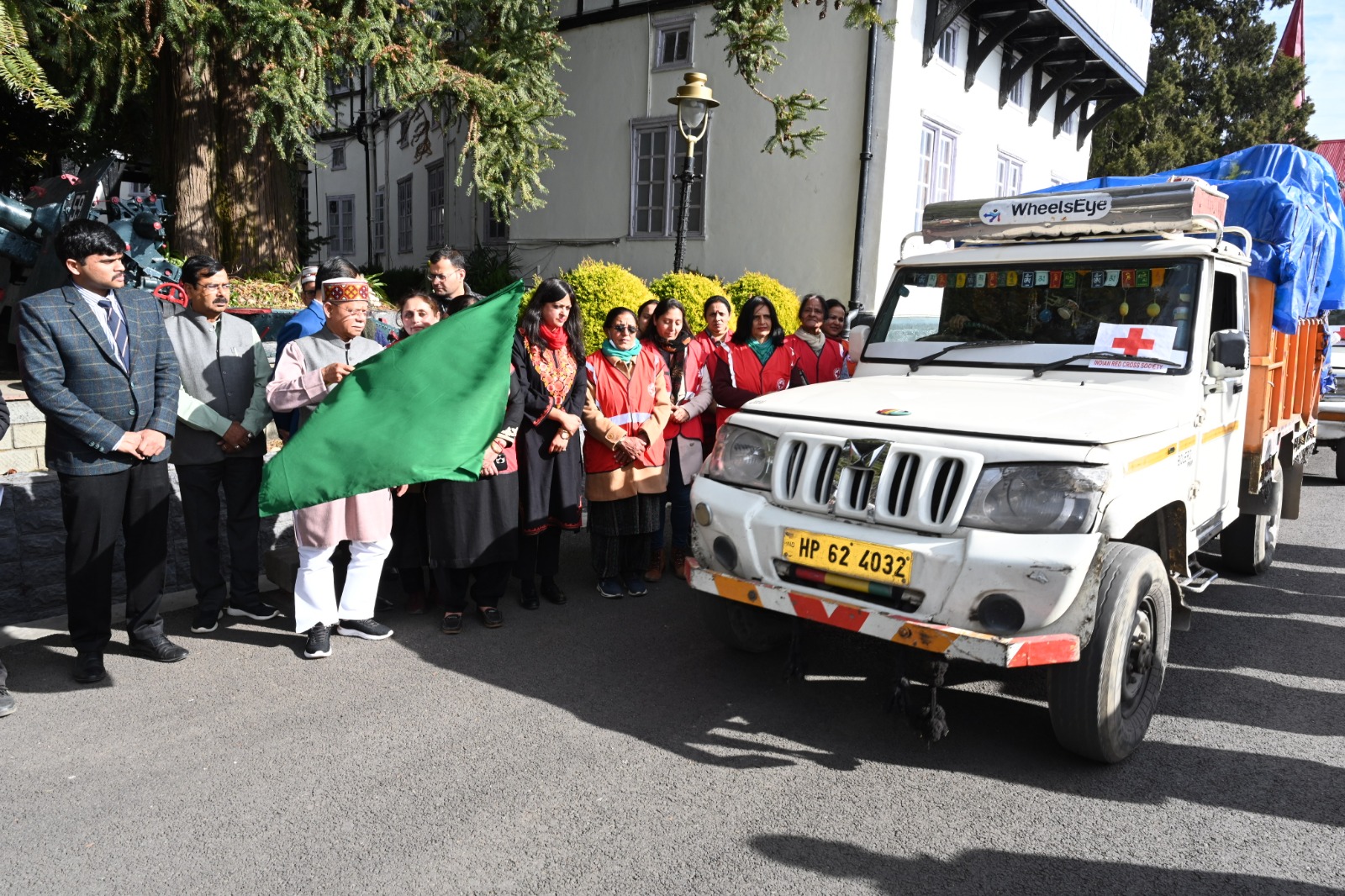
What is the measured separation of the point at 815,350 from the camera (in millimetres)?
7316

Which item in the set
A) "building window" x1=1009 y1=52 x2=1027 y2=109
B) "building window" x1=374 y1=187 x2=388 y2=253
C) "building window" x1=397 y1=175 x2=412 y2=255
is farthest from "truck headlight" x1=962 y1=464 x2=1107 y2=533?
"building window" x1=374 y1=187 x2=388 y2=253

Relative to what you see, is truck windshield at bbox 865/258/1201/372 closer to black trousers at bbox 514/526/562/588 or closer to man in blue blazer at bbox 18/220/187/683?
black trousers at bbox 514/526/562/588

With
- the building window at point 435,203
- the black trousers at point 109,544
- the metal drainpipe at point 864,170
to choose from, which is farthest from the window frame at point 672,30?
the black trousers at point 109,544

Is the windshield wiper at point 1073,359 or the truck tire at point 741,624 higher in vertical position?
the windshield wiper at point 1073,359

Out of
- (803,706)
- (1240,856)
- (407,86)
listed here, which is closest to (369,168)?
(407,86)

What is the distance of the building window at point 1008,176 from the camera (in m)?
17.5

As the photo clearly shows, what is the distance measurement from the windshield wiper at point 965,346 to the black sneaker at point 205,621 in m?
4.04

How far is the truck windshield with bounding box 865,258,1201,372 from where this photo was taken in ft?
15.5

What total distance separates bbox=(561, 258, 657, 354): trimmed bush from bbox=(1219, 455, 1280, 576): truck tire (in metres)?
6.13

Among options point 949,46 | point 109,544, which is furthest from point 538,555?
point 949,46

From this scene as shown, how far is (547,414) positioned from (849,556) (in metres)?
2.36

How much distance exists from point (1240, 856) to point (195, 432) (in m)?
5.03

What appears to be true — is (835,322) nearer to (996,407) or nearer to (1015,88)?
(996,407)

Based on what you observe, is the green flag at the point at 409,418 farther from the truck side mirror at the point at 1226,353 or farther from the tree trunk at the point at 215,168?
the tree trunk at the point at 215,168
